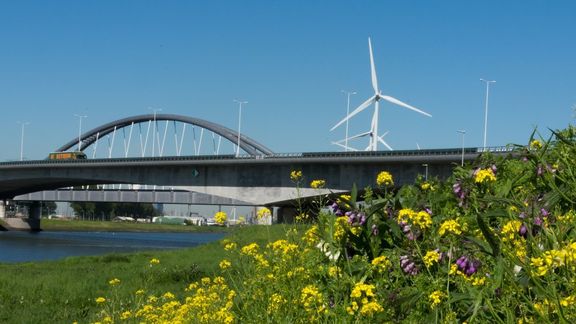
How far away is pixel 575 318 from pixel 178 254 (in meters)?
31.0

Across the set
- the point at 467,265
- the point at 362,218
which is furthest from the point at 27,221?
the point at 467,265

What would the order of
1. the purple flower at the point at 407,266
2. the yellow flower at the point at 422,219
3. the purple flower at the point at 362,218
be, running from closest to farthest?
the yellow flower at the point at 422,219
the purple flower at the point at 407,266
the purple flower at the point at 362,218

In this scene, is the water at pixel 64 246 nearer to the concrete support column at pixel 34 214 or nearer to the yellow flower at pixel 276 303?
the concrete support column at pixel 34 214

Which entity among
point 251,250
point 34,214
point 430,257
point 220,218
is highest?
point 220,218

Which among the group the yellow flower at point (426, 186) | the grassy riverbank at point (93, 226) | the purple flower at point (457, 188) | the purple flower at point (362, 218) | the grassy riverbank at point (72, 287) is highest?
the yellow flower at point (426, 186)

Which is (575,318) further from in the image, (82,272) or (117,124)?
(117,124)

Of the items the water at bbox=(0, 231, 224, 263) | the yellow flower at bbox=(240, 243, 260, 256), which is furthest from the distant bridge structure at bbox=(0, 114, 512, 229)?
the yellow flower at bbox=(240, 243, 260, 256)

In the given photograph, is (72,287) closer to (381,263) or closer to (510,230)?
(381,263)

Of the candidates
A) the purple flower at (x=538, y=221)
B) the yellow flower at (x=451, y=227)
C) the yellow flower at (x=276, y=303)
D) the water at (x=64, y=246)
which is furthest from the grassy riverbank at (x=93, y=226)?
the purple flower at (x=538, y=221)

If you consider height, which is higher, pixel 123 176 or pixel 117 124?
pixel 117 124

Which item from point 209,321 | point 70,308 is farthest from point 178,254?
point 209,321

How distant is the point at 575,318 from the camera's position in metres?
3.23

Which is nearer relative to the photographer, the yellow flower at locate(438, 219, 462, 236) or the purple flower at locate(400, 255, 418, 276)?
the yellow flower at locate(438, 219, 462, 236)

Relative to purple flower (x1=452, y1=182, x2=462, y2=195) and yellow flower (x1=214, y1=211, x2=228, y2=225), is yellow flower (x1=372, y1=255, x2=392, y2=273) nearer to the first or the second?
purple flower (x1=452, y1=182, x2=462, y2=195)
